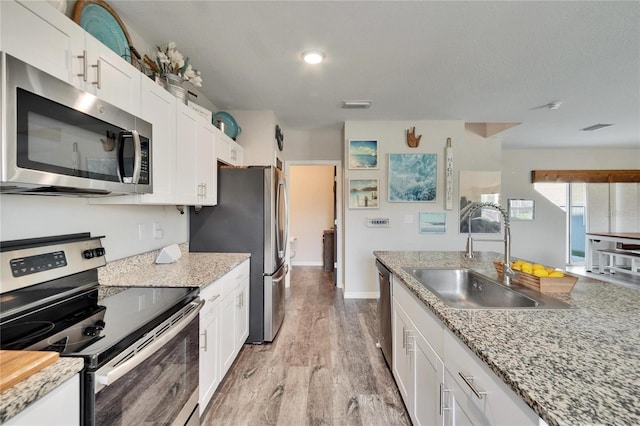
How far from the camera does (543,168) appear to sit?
579 cm

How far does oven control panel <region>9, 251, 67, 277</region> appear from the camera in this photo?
1133 millimetres

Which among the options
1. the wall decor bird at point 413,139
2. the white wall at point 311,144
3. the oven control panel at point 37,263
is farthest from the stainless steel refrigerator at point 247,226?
the wall decor bird at point 413,139

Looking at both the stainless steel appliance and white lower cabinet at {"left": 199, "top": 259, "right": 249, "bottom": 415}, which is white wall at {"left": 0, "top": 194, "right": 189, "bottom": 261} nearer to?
the stainless steel appliance

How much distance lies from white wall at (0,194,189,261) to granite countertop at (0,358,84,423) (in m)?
0.76

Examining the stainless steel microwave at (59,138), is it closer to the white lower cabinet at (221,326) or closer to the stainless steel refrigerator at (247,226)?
the white lower cabinet at (221,326)

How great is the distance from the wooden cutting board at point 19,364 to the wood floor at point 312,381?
1282 mm

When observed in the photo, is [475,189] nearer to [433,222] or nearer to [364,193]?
[433,222]

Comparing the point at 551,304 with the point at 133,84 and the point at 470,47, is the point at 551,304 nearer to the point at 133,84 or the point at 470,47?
the point at 470,47

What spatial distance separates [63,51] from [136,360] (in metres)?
1.22

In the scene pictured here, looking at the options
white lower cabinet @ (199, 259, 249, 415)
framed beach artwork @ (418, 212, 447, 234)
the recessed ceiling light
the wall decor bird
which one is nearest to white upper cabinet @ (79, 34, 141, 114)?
white lower cabinet @ (199, 259, 249, 415)

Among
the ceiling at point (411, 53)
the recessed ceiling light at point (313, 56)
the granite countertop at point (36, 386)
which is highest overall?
the ceiling at point (411, 53)

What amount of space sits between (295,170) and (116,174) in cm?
521

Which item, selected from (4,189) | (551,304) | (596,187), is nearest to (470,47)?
(551,304)

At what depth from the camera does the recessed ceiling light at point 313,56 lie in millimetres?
2237
